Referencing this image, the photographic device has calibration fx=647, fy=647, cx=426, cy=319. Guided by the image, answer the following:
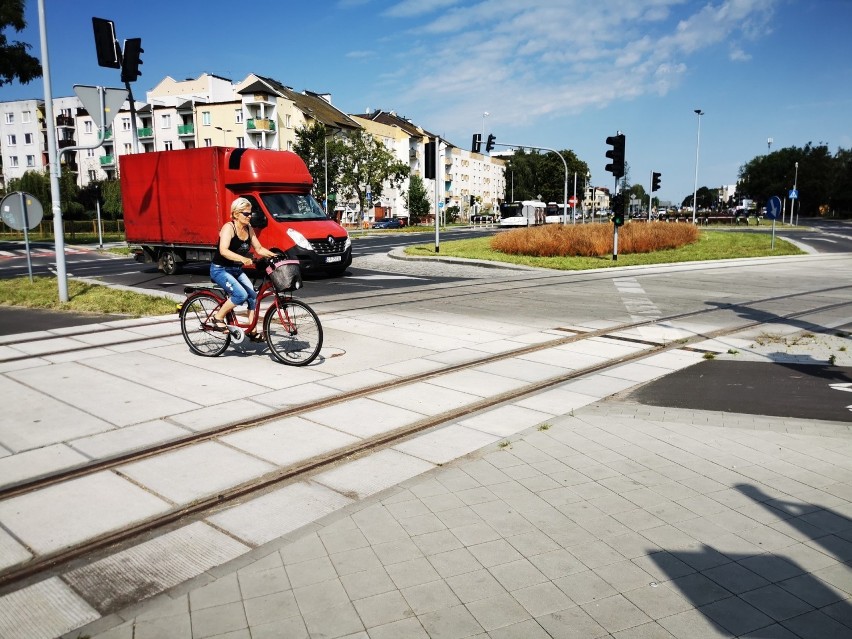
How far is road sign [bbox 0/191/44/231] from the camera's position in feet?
46.2

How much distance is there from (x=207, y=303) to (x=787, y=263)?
23.3 m

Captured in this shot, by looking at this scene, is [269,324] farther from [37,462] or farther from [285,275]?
[37,462]

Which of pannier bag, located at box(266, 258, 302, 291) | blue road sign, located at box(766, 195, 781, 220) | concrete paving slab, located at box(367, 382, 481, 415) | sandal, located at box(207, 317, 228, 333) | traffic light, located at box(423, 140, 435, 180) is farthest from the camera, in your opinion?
blue road sign, located at box(766, 195, 781, 220)

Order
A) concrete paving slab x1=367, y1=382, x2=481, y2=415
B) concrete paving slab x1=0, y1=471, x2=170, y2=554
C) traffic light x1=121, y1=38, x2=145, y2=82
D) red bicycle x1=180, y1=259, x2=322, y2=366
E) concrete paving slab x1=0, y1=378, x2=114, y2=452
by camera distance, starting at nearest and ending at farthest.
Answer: concrete paving slab x1=0, y1=471, x2=170, y2=554 < concrete paving slab x1=0, y1=378, x2=114, y2=452 < concrete paving slab x1=367, y1=382, x2=481, y2=415 < red bicycle x1=180, y1=259, x2=322, y2=366 < traffic light x1=121, y1=38, x2=145, y2=82

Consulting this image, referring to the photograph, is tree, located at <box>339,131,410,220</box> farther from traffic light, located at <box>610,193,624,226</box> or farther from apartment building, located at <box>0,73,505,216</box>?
traffic light, located at <box>610,193,624,226</box>

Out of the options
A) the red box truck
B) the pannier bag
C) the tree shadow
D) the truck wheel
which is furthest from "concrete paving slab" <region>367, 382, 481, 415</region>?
the truck wheel

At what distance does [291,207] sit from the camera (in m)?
16.9

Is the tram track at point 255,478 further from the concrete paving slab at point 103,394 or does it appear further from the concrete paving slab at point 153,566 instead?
the concrete paving slab at point 103,394

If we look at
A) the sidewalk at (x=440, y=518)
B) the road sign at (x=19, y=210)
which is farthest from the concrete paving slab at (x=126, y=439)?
the road sign at (x=19, y=210)

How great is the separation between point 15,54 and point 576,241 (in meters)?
29.3

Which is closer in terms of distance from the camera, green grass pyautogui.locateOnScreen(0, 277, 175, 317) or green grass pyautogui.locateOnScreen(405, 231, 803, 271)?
green grass pyautogui.locateOnScreen(0, 277, 175, 317)

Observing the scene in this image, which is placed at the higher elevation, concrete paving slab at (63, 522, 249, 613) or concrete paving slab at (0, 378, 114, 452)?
concrete paving slab at (0, 378, 114, 452)

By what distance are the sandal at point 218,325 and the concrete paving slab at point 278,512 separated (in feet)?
13.0

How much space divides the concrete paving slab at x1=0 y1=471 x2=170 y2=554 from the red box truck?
1158 cm
